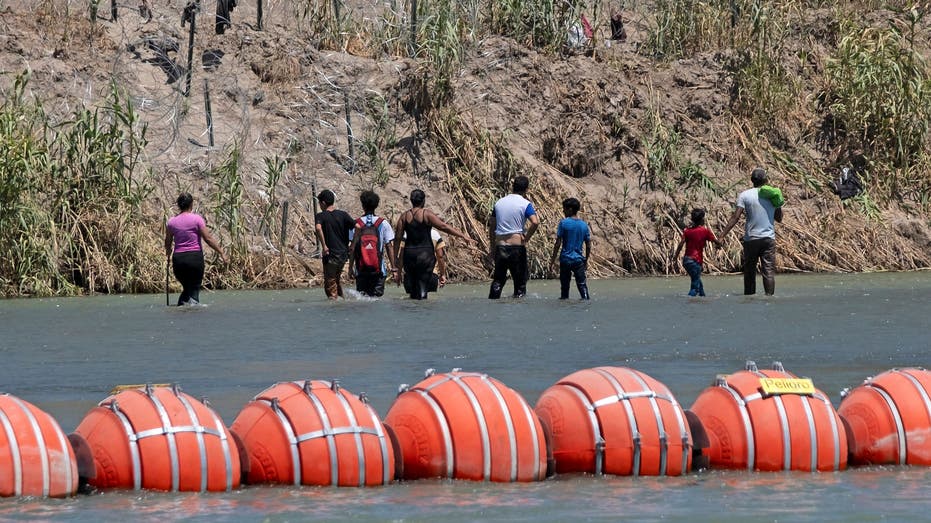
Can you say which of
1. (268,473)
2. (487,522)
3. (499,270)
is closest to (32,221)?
(499,270)

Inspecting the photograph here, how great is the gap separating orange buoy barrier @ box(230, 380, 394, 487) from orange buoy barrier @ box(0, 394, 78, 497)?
916 mm

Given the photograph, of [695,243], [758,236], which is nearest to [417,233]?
[695,243]

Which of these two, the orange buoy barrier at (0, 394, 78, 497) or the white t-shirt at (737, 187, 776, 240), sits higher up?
the white t-shirt at (737, 187, 776, 240)

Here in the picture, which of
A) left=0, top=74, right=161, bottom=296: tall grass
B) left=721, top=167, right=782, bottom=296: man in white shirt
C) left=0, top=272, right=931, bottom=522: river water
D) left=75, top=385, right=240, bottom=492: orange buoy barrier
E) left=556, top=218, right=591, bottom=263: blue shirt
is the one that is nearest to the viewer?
left=0, top=272, right=931, bottom=522: river water

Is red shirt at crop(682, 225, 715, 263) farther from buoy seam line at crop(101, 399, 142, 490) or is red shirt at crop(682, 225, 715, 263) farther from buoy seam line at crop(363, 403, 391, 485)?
buoy seam line at crop(101, 399, 142, 490)

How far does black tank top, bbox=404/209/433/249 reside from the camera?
59.7ft

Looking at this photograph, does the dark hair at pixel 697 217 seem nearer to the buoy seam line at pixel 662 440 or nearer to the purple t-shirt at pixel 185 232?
the purple t-shirt at pixel 185 232

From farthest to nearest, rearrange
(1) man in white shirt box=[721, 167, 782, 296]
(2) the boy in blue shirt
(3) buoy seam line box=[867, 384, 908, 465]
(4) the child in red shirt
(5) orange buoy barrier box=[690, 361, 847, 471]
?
(4) the child in red shirt
(1) man in white shirt box=[721, 167, 782, 296]
(2) the boy in blue shirt
(3) buoy seam line box=[867, 384, 908, 465]
(5) orange buoy barrier box=[690, 361, 847, 471]

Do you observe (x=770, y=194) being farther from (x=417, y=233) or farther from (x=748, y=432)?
(x=748, y=432)

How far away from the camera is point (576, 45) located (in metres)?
28.3

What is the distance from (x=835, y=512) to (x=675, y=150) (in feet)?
64.5

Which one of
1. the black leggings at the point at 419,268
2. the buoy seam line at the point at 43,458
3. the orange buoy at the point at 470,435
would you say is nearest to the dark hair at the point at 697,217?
the black leggings at the point at 419,268

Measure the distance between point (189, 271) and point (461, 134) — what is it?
341 inches

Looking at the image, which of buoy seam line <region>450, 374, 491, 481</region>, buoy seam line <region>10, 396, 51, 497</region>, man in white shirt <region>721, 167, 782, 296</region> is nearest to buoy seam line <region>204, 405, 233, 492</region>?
buoy seam line <region>10, 396, 51, 497</region>
